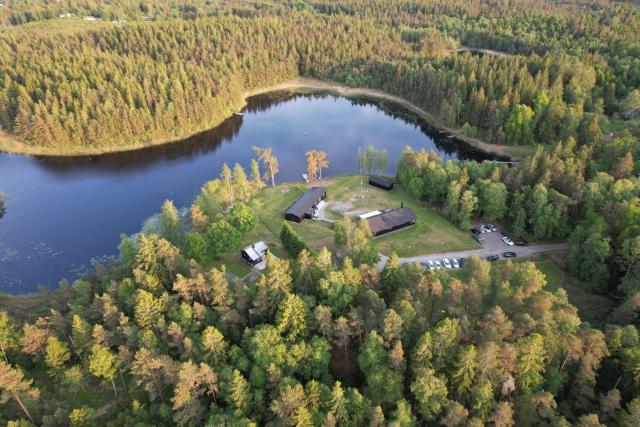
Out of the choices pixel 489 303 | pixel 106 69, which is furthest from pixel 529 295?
pixel 106 69

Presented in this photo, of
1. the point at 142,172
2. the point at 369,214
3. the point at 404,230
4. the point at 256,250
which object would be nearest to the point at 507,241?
the point at 404,230

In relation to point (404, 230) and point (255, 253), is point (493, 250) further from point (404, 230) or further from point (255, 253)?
point (255, 253)

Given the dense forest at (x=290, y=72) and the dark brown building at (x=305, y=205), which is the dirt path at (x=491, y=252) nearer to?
the dark brown building at (x=305, y=205)

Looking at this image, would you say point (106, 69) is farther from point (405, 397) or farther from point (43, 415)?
point (405, 397)

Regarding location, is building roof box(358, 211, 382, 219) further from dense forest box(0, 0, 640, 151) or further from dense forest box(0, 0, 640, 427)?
dense forest box(0, 0, 640, 151)

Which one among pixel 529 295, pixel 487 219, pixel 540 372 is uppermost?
pixel 529 295

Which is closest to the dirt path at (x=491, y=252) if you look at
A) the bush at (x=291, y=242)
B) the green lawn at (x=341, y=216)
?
the green lawn at (x=341, y=216)

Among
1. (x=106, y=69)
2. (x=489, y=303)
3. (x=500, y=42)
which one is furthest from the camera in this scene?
(x=500, y=42)
